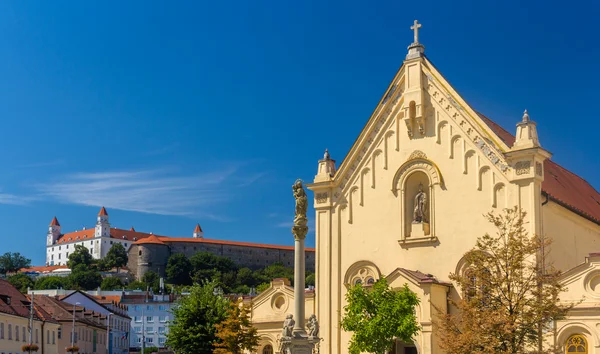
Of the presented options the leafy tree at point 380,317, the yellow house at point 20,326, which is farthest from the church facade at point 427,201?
the yellow house at point 20,326

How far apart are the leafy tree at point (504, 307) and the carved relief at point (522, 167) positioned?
6.42 meters

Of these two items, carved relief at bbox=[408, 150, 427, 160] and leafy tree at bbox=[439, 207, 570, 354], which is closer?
leafy tree at bbox=[439, 207, 570, 354]

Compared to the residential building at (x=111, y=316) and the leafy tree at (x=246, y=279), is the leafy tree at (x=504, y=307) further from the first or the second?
the leafy tree at (x=246, y=279)

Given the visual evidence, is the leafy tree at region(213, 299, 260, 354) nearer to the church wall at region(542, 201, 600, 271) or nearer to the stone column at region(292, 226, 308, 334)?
the stone column at region(292, 226, 308, 334)

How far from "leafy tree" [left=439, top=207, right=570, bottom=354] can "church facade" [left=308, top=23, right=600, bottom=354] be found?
192 inches

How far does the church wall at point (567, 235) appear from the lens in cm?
4178

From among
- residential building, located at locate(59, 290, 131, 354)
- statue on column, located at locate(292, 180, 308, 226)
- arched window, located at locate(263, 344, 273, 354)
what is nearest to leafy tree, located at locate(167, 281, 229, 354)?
arched window, located at locate(263, 344, 273, 354)

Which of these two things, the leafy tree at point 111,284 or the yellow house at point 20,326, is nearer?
the yellow house at point 20,326

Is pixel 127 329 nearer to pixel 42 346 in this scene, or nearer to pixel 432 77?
pixel 42 346

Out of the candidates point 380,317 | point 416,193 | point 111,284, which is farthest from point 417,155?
point 111,284

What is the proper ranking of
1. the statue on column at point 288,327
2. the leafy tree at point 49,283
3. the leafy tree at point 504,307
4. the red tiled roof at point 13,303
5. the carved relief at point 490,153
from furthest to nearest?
1. the leafy tree at point 49,283
2. the red tiled roof at point 13,303
3. the carved relief at point 490,153
4. the statue on column at point 288,327
5. the leafy tree at point 504,307

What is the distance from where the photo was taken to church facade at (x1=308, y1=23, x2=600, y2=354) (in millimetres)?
40281

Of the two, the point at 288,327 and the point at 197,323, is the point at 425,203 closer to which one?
the point at 288,327

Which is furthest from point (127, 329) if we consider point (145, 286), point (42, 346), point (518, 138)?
point (518, 138)
